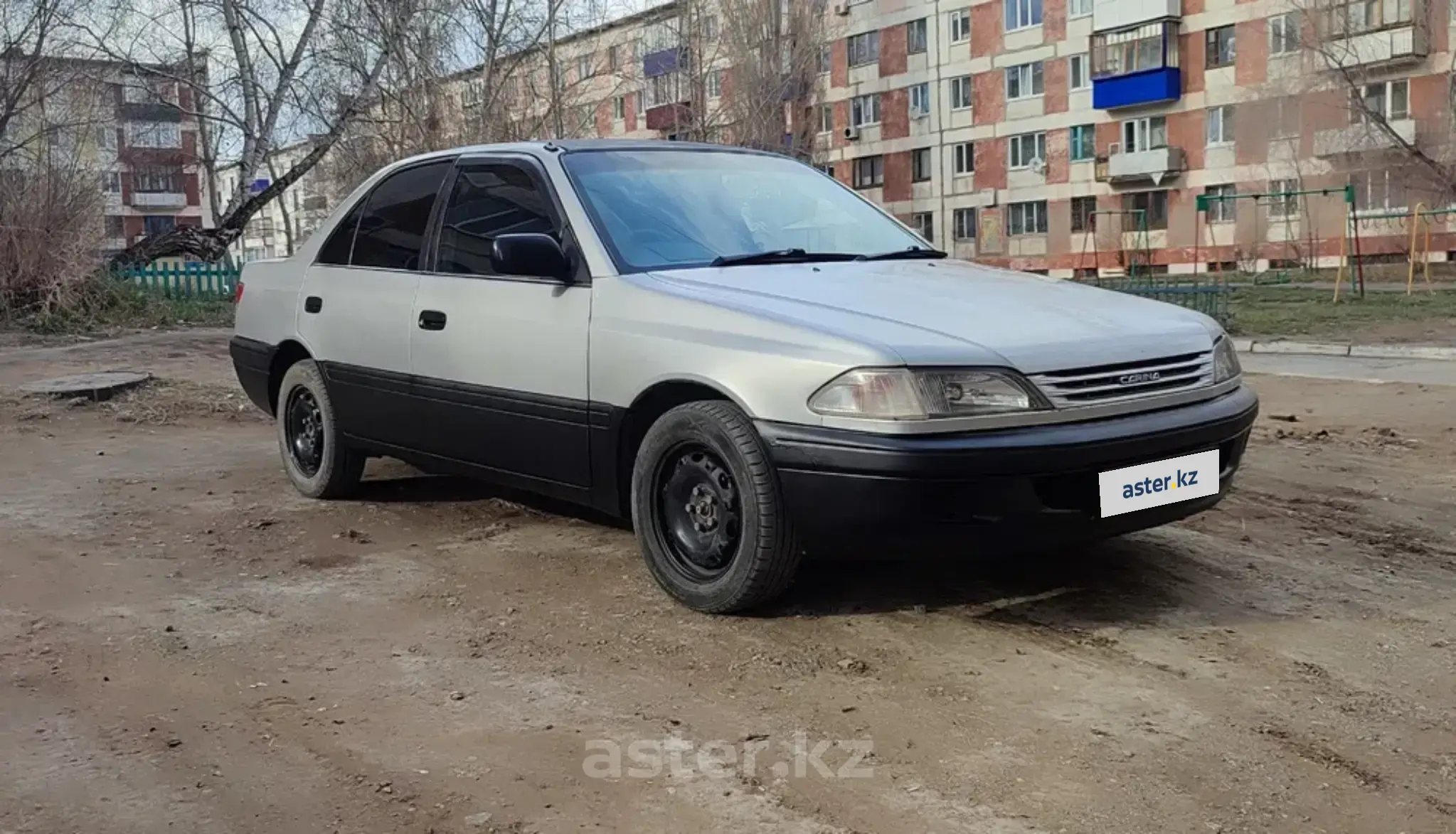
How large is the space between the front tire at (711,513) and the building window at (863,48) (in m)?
47.0

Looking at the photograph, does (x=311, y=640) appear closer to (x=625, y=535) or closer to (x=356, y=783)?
(x=356, y=783)

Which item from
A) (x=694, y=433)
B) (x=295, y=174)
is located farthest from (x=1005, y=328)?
(x=295, y=174)

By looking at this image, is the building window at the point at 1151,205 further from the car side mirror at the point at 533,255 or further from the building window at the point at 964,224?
the car side mirror at the point at 533,255

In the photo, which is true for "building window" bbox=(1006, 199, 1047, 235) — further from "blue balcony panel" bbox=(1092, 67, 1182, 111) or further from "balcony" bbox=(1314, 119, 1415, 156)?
"balcony" bbox=(1314, 119, 1415, 156)

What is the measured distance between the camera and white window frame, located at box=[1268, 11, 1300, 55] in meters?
34.8

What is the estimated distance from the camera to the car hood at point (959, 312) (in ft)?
11.7

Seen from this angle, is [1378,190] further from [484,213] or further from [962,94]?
[484,213]

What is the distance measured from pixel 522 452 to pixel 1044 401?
1.99 meters

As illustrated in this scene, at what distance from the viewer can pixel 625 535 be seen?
5.09 meters

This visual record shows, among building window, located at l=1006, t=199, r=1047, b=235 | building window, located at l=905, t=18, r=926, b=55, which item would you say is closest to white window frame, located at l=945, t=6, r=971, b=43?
building window, located at l=905, t=18, r=926, b=55

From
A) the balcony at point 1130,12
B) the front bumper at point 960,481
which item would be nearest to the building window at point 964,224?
the balcony at point 1130,12

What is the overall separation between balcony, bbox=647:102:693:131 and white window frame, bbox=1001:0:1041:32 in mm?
19009

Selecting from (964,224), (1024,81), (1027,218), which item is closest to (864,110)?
(964,224)

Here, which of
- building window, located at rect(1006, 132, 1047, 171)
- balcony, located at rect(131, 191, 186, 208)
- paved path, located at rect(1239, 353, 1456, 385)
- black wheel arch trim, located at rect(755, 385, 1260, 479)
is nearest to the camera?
black wheel arch trim, located at rect(755, 385, 1260, 479)
